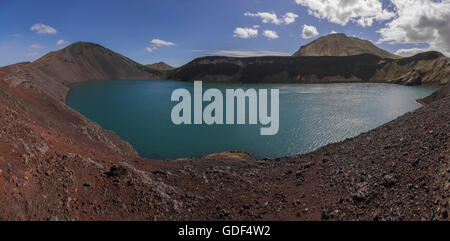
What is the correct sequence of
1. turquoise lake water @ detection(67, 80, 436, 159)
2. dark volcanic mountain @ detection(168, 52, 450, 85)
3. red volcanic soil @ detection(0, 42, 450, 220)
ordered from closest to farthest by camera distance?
red volcanic soil @ detection(0, 42, 450, 220) < turquoise lake water @ detection(67, 80, 436, 159) < dark volcanic mountain @ detection(168, 52, 450, 85)

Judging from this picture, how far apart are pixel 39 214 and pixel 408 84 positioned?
7372 inches

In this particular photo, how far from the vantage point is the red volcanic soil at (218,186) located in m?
10.6

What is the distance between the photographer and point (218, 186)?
16.9m

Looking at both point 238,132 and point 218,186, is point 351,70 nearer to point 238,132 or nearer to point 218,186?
point 238,132

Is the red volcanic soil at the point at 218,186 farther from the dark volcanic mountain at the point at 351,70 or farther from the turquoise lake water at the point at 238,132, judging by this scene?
the dark volcanic mountain at the point at 351,70

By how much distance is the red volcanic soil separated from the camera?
34.7 ft

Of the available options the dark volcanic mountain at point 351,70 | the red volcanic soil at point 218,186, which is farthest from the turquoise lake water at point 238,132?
the dark volcanic mountain at point 351,70

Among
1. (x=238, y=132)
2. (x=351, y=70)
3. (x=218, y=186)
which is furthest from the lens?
(x=351, y=70)

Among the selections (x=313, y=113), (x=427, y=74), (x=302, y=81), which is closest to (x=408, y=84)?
(x=427, y=74)

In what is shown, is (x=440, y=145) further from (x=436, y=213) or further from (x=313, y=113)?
(x=313, y=113)

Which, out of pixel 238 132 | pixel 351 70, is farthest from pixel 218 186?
pixel 351 70

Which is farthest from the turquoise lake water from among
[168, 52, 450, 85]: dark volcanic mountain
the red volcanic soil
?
[168, 52, 450, 85]: dark volcanic mountain

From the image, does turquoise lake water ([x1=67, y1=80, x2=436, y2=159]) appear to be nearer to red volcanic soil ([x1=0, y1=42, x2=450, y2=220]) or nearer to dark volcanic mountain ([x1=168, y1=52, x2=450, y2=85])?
red volcanic soil ([x1=0, y1=42, x2=450, y2=220])

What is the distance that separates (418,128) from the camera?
20.3 meters
